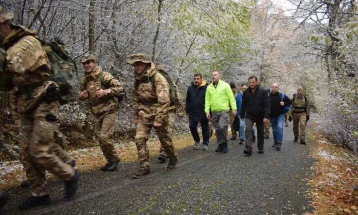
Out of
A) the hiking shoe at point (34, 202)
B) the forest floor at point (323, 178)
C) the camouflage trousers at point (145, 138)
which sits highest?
the camouflage trousers at point (145, 138)

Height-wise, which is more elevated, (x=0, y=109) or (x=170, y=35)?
(x=170, y=35)

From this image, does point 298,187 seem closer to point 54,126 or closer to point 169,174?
point 169,174

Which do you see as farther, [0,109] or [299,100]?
[299,100]

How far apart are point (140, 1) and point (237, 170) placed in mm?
7443

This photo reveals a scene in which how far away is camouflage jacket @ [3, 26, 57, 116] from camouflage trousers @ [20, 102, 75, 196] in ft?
0.30

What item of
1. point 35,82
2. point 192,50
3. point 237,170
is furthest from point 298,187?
point 192,50

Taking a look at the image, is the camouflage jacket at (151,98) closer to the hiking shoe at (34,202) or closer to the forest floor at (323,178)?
the forest floor at (323,178)

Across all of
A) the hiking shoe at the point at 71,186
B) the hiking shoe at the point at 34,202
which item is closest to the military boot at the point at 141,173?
the hiking shoe at the point at 71,186

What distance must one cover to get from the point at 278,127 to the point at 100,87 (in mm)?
6703

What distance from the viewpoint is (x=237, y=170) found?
629cm

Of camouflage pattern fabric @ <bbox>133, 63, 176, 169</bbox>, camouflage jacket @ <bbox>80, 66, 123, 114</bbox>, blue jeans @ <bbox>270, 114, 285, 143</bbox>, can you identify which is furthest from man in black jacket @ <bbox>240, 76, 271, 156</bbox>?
camouflage jacket @ <bbox>80, 66, 123, 114</bbox>

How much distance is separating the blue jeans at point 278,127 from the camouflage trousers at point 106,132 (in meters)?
5.99

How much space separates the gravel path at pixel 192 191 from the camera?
393cm

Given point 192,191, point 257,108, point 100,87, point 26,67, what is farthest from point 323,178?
point 26,67
